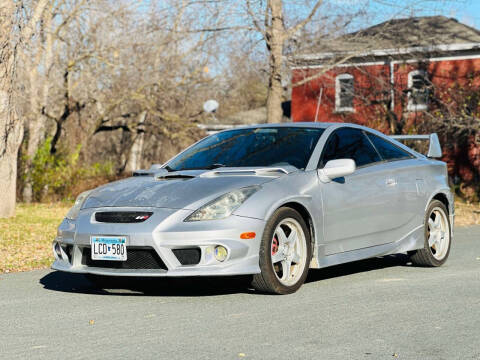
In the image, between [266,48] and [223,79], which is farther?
[223,79]

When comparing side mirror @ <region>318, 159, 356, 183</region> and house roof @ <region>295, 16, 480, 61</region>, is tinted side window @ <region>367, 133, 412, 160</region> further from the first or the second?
house roof @ <region>295, 16, 480, 61</region>

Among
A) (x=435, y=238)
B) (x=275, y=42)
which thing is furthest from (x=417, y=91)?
(x=435, y=238)

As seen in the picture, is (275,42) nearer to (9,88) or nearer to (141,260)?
(9,88)

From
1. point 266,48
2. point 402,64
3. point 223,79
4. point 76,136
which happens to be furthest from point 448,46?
point 76,136

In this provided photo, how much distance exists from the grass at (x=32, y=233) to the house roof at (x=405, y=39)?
511cm

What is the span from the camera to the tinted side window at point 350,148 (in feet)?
26.7

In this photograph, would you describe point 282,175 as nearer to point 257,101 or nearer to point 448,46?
point 448,46

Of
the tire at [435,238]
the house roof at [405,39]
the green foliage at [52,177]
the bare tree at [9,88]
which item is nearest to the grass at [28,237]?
the bare tree at [9,88]

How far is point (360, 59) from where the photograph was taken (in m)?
26.9

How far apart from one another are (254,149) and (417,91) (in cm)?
2167

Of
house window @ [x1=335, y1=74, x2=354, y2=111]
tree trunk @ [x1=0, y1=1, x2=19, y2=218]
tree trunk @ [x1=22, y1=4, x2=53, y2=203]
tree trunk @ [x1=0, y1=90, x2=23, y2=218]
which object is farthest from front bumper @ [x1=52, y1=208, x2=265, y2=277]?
house window @ [x1=335, y1=74, x2=354, y2=111]

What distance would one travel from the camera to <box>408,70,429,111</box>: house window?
28.8 metres

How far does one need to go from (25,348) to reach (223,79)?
22.5 metres

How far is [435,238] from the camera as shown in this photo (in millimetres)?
9234
